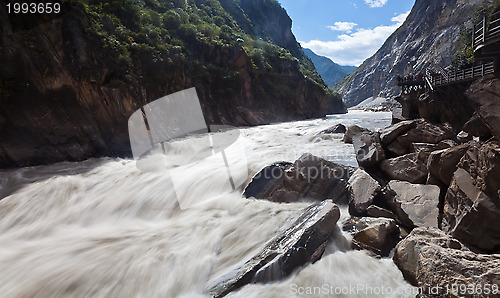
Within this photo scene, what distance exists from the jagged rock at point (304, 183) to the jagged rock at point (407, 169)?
1.19 meters

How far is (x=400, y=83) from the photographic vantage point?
20.4m

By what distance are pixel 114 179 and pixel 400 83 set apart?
933 inches

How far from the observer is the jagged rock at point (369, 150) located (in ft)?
22.8

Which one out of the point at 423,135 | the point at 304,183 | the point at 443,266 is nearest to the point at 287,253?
the point at 443,266

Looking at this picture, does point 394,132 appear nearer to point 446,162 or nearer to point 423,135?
point 423,135

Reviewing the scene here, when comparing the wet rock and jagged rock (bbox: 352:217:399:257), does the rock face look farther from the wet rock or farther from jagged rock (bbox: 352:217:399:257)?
jagged rock (bbox: 352:217:399:257)

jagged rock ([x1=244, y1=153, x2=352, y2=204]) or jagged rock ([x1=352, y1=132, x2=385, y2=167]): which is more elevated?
jagged rock ([x1=352, y1=132, x2=385, y2=167])

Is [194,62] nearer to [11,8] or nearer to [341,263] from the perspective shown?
[11,8]

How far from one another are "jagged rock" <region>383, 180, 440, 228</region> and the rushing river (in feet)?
3.61

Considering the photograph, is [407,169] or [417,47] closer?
[407,169]

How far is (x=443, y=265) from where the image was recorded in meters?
2.66

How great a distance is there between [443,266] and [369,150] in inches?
205

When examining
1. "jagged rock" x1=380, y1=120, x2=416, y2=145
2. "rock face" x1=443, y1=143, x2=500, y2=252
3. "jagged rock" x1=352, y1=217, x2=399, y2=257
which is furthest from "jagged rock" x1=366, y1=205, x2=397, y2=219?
"jagged rock" x1=380, y1=120, x2=416, y2=145

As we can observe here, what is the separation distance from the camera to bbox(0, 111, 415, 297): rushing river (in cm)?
341
